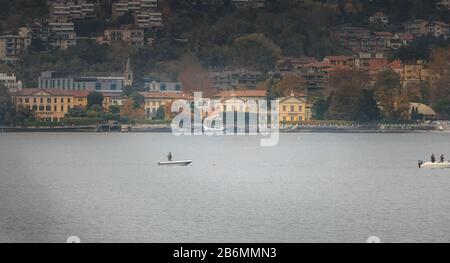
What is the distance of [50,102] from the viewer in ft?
252

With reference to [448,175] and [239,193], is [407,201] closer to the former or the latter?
[239,193]

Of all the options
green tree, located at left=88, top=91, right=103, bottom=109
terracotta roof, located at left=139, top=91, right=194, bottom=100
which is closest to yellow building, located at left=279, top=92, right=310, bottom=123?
terracotta roof, located at left=139, top=91, right=194, bottom=100

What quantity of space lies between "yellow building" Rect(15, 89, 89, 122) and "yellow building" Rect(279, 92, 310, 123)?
9127 millimetres

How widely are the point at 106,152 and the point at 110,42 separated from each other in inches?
2188

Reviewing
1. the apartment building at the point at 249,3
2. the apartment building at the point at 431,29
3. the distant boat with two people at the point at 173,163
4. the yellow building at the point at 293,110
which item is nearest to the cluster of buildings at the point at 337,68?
the yellow building at the point at 293,110

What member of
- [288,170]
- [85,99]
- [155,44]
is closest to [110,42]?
[155,44]

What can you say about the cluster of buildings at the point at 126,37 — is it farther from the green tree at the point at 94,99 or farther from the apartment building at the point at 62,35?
the green tree at the point at 94,99

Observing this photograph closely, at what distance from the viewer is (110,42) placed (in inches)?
4028

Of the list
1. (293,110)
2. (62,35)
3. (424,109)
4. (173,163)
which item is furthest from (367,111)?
(62,35)

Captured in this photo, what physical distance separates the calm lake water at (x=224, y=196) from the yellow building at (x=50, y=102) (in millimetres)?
27241

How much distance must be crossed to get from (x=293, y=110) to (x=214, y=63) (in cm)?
2158

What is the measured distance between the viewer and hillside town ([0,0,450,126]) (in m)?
74.9

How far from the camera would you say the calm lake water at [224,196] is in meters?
21.5
